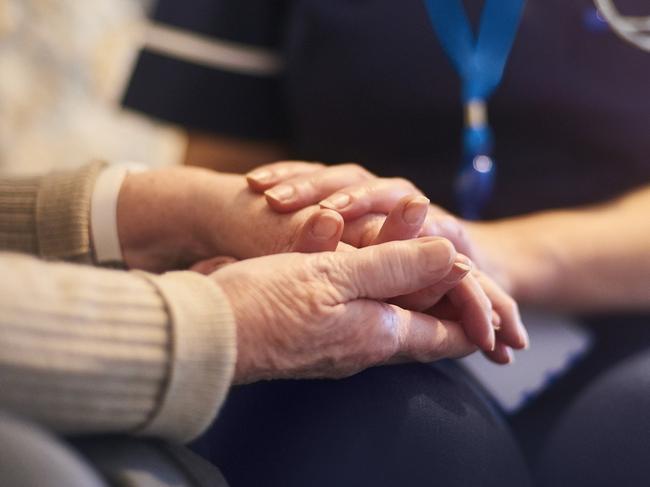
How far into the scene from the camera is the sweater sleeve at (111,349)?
0.45 meters

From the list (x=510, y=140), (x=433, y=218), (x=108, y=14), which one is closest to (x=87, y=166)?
(x=433, y=218)

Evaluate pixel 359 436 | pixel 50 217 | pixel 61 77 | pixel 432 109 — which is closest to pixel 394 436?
pixel 359 436

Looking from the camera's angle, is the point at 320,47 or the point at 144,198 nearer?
the point at 144,198

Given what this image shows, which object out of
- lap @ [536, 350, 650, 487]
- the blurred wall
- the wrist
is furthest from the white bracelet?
the blurred wall

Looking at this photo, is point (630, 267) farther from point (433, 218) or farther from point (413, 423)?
point (413, 423)

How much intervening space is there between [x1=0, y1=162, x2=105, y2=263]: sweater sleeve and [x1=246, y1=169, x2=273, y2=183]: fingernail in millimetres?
146

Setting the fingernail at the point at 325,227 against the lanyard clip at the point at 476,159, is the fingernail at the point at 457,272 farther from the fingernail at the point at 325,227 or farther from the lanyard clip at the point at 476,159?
the lanyard clip at the point at 476,159

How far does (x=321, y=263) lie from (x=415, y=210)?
0.33 ft

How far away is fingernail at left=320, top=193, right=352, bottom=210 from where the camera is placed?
661 mm

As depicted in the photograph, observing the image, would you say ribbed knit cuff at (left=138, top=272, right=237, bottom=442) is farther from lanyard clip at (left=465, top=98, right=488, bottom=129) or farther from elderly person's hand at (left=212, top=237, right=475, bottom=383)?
lanyard clip at (left=465, top=98, right=488, bottom=129)

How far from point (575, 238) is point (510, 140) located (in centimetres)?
14

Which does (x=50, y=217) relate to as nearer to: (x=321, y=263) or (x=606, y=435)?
(x=321, y=263)

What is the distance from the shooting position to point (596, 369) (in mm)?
810

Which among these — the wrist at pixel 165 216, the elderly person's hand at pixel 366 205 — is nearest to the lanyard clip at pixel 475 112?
the elderly person's hand at pixel 366 205
